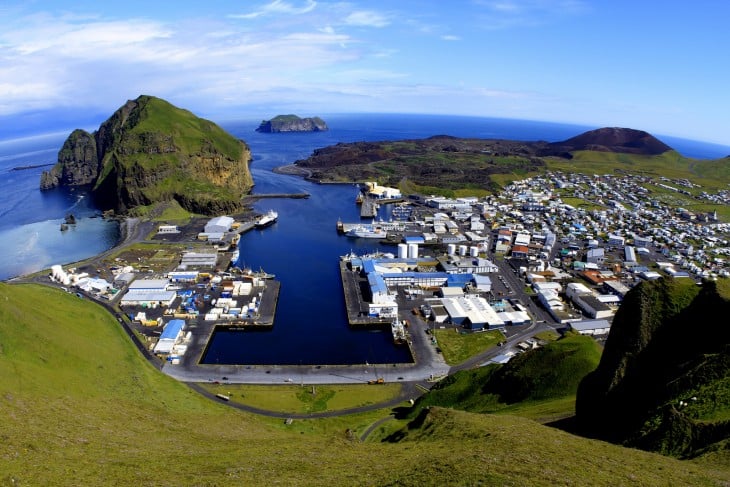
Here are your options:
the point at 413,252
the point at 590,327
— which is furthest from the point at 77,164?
the point at 590,327

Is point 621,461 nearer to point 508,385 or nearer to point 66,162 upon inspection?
point 508,385

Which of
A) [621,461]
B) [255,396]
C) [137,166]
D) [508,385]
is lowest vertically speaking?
[255,396]

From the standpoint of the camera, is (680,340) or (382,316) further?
(382,316)

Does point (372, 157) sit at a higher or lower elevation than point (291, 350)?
higher

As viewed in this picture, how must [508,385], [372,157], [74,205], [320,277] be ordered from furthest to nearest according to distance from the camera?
[372,157], [74,205], [320,277], [508,385]

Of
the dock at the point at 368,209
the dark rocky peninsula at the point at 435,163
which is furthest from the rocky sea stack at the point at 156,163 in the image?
the dark rocky peninsula at the point at 435,163

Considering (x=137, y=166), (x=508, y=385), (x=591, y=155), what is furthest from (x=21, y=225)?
(x=591, y=155)

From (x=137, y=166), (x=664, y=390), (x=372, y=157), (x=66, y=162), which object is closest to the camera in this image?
(x=664, y=390)
